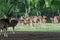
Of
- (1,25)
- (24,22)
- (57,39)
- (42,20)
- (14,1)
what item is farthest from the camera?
(42,20)

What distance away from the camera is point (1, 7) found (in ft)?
27.2

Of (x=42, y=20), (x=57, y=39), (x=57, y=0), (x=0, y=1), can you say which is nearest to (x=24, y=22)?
(x=42, y=20)

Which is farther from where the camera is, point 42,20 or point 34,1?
point 42,20

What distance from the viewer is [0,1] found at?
7.27 meters

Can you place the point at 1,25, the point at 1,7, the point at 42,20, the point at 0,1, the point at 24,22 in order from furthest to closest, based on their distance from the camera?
the point at 42,20
the point at 24,22
the point at 1,25
the point at 1,7
the point at 0,1

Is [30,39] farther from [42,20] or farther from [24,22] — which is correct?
[42,20]

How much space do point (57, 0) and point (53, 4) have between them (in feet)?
0.65

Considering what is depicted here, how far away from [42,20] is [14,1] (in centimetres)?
1742

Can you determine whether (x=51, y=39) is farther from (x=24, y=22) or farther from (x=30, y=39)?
(x=24, y=22)

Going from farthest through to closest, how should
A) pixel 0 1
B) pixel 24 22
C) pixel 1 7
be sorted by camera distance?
pixel 24 22 < pixel 1 7 < pixel 0 1

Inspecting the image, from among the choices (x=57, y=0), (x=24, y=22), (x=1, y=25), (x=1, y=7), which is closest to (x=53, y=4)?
(x=57, y=0)

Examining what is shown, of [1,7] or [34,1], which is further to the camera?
[1,7]

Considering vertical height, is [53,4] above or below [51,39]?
above

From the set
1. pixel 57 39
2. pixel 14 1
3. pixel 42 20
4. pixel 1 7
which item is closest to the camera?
pixel 14 1
